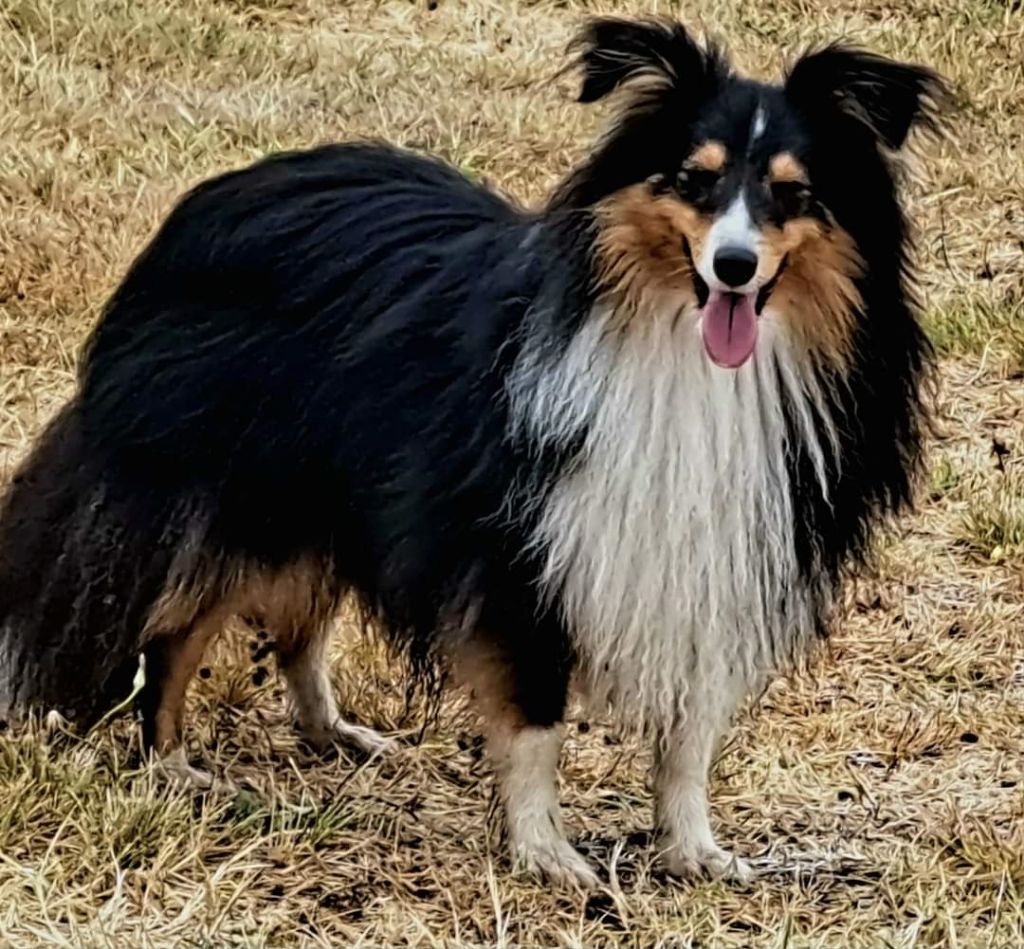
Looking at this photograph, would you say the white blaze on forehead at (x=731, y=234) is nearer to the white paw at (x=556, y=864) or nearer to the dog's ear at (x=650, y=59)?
the dog's ear at (x=650, y=59)

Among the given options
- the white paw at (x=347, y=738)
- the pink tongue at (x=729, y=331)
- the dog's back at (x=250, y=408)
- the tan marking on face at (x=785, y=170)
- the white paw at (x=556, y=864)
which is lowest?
the white paw at (x=347, y=738)

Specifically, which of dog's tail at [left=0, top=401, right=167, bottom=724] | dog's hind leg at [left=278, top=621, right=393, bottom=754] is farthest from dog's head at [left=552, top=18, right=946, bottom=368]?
dog's hind leg at [left=278, top=621, right=393, bottom=754]

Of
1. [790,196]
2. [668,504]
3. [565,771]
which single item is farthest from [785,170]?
[565,771]

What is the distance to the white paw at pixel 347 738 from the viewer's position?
482 centimetres

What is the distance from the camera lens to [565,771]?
468 cm

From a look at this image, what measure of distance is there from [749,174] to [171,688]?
1902 millimetres

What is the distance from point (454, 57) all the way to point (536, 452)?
6.95m

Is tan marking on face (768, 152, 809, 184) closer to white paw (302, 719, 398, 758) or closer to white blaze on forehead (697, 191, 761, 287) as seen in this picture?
white blaze on forehead (697, 191, 761, 287)

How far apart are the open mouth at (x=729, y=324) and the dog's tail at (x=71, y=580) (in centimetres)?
142

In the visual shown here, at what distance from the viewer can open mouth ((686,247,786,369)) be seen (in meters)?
3.58

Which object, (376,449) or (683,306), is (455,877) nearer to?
(376,449)

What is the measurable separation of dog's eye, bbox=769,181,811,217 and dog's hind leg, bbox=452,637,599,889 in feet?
3.49

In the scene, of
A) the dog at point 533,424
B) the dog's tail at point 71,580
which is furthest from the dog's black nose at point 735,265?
the dog's tail at point 71,580

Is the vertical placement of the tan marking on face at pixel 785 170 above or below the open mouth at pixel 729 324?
above
